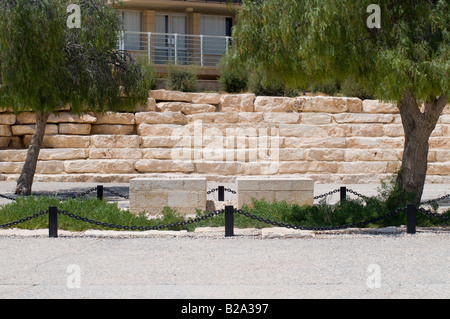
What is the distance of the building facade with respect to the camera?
27.8 metres

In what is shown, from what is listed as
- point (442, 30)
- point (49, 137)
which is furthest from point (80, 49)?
point (442, 30)

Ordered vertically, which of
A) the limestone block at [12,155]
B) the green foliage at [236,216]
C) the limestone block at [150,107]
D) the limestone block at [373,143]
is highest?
the limestone block at [150,107]

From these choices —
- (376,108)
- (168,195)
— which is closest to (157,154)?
(168,195)

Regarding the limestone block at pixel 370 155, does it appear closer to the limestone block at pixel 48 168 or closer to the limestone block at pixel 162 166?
the limestone block at pixel 162 166

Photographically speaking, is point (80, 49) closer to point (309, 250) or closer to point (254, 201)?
point (254, 201)

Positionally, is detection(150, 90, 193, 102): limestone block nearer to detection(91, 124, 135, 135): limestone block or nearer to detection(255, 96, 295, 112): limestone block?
detection(91, 124, 135, 135): limestone block

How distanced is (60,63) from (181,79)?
357 inches

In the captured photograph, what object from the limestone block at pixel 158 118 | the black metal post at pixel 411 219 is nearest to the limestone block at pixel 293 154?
the limestone block at pixel 158 118

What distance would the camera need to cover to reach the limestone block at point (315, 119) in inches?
858

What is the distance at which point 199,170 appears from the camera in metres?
20.3

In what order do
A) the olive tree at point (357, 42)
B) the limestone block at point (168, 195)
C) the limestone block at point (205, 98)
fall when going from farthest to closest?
the limestone block at point (205, 98) < the limestone block at point (168, 195) < the olive tree at point (357, 42)

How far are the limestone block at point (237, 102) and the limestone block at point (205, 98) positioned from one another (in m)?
0.33

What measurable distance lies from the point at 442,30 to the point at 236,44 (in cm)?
350

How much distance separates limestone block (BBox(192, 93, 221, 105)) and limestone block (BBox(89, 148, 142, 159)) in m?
3.43
